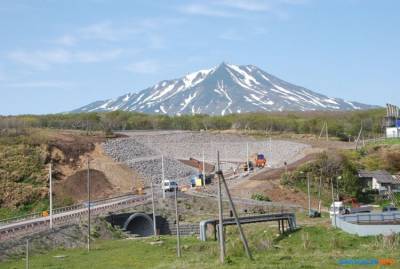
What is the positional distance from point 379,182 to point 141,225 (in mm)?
24918

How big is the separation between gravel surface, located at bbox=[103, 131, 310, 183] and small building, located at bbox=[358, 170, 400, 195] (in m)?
15.4

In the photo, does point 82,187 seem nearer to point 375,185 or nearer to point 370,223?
point 375,185

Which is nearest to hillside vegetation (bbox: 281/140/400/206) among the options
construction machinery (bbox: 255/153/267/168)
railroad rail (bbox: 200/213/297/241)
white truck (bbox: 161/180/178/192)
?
construction machinery (bbox: 255/153/267/168)

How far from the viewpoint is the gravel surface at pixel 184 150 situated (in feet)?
279

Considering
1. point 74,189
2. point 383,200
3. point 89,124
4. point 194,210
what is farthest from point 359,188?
point 89,124

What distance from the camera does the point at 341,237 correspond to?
3903 centimetres

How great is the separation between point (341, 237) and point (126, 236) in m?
18.1

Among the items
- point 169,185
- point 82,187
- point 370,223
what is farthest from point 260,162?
point 370,223

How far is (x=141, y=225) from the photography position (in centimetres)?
5916

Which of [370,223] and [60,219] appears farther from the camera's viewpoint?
[60,219]

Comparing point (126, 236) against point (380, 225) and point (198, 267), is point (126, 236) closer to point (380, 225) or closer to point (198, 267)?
point (380, 225)

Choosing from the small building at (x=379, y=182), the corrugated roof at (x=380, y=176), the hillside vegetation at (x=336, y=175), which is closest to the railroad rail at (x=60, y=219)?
the hillside vegetation at (x=336, y=175)

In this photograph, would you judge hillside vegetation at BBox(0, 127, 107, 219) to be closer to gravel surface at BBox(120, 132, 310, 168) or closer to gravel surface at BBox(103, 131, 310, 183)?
gravel surface at BBox(103, 131, 310, 183)

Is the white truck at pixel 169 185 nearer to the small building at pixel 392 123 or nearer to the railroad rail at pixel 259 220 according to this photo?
the railroad rail at pixel 259 220
